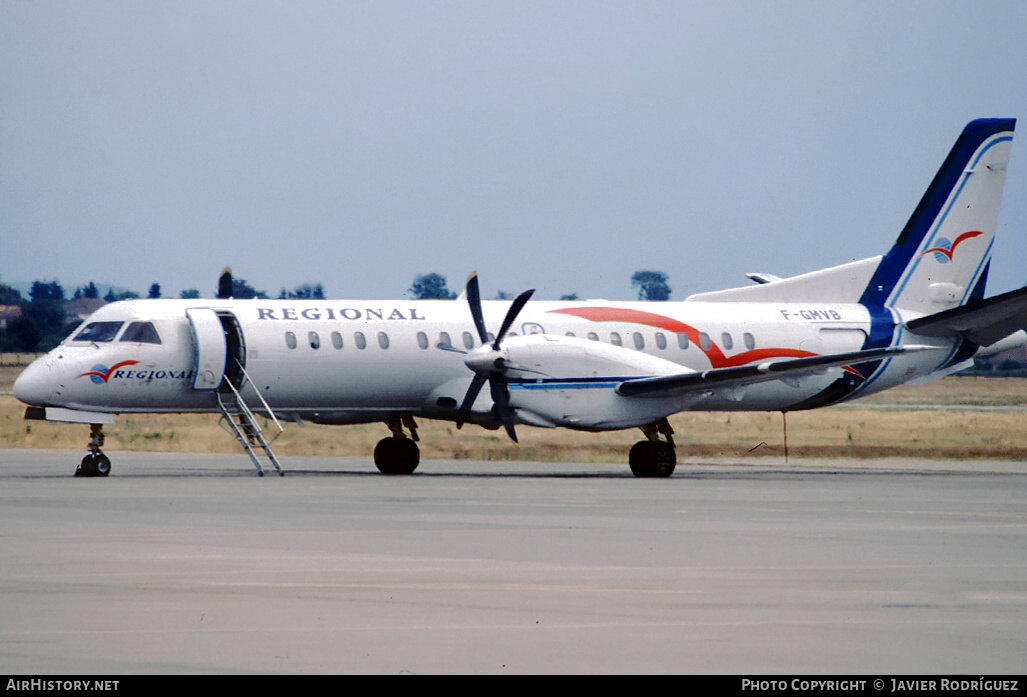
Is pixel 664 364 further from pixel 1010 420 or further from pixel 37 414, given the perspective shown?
pixel 1010 420

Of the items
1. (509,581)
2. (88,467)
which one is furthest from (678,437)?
(509,581)

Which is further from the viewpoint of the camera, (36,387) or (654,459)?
(654,459)

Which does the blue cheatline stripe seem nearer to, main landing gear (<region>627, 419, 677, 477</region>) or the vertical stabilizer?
main landing gear (<region>627, 419, 677, 477</region>)

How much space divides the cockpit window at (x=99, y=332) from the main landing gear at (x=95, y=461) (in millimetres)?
1633

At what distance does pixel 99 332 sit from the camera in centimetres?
2878

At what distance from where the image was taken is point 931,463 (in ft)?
117

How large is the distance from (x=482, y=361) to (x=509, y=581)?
16.2 meters

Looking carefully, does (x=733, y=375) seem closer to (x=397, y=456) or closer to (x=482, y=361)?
(x=482, y=361)

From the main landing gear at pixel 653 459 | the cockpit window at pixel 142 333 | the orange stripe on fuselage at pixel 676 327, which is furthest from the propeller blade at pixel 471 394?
the cockpit window at pixel 142 333

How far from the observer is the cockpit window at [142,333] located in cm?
2859

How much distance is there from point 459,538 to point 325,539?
56.6 inches

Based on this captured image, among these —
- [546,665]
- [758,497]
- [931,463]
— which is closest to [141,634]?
[546,665]

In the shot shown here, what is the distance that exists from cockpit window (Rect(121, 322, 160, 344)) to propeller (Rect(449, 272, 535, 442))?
557 centimetres

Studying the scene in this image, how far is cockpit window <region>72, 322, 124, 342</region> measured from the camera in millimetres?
28656
